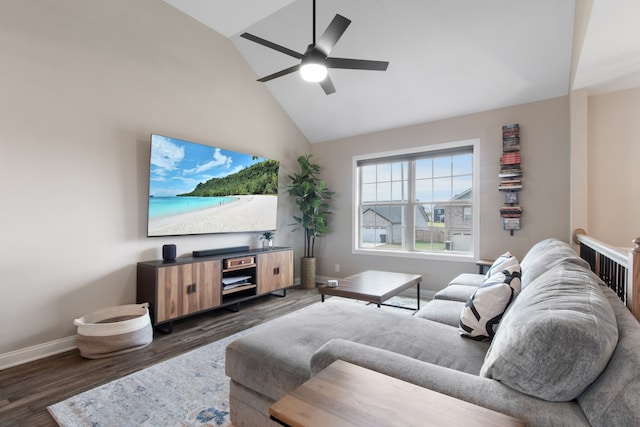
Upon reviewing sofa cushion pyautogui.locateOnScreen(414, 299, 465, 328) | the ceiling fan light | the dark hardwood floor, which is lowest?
the dark hardwood floor

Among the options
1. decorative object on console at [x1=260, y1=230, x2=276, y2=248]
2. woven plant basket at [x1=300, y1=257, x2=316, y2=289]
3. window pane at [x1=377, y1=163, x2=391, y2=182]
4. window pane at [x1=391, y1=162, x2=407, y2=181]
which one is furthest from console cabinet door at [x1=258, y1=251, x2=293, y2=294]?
window pane at [x1=391, y1=162, x2=407, y2=181]

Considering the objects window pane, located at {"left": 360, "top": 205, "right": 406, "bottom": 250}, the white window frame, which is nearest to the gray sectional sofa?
the white window frame

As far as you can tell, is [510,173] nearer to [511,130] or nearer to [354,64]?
[511,130]

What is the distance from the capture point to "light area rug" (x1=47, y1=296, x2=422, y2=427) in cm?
171

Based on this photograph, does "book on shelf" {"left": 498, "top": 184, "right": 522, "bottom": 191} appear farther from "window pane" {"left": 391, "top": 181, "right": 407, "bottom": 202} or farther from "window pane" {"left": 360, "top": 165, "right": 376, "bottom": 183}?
"window pane" {"left": 360, "top": 165, "right": 376, "bottom": 183}

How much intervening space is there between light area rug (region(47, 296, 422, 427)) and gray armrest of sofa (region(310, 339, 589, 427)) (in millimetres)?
1051

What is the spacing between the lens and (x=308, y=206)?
477cm

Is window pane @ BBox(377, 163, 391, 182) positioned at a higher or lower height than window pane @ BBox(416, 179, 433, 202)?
higher

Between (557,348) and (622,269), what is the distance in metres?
1.32

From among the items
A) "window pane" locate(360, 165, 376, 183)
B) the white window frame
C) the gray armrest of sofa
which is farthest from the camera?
"window pane" locate(360, 165, 376, 183)

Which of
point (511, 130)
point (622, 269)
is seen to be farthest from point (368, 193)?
point (622, 269)

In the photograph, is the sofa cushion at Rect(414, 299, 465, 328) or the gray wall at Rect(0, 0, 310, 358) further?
the gray wall at Rect(0, 0, 310, 358)

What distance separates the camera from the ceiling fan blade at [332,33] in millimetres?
2031

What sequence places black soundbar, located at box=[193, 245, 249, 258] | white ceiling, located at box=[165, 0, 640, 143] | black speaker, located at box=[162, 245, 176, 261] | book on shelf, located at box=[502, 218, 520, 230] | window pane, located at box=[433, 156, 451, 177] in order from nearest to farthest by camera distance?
white ceiling, located at box=[165, 0, 640, 143] < black speaker, located at box=[162, 245, 176, 261] < black soundbar, located at box=[193, 245, 249, 258] < book on shelf, located at box=[502, 218, 520, 230] < window pane, located at box=[433, 156, 451, 177]
